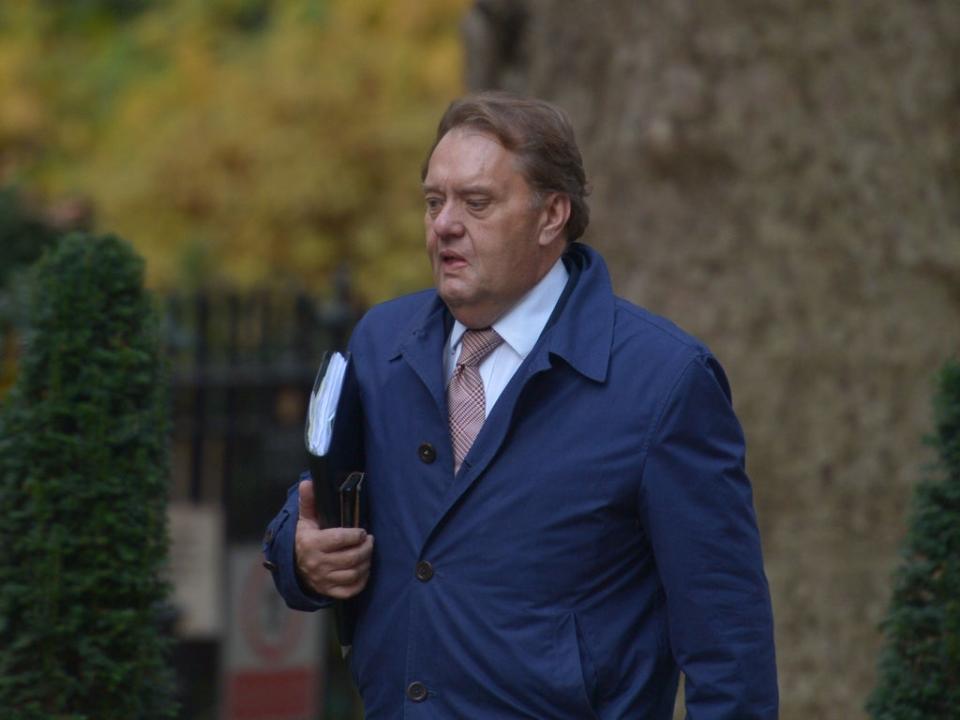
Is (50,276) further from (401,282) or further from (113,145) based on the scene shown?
(113,145)

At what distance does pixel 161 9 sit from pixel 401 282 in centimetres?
631

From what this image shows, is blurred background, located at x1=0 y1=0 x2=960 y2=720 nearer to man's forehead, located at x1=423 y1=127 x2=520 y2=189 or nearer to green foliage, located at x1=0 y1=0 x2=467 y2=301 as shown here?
man's forehead, located at x1=423 y1=127 x2=520 y2=189

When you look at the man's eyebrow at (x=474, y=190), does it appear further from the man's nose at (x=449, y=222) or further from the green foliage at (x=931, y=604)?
the green foliage at (x=931, y=604)

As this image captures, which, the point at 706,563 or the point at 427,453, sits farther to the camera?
the point at 427,453

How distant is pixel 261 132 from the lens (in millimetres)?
13211

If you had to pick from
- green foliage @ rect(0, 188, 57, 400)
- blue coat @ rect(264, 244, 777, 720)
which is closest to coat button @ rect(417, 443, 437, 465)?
blue coat @ rect(264, 244, 777, 720)

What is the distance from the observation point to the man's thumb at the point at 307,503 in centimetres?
316

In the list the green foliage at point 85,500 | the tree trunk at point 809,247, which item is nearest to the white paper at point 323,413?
the green foliage at point 85,500

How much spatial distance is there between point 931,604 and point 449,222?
1.44 m

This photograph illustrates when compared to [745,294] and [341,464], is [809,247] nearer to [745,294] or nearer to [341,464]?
[745,294]

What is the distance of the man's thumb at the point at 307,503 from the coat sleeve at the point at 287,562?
0.13 ft

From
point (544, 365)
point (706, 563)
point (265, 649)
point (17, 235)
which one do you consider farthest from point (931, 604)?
point (17, 235)

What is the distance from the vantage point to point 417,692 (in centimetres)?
302

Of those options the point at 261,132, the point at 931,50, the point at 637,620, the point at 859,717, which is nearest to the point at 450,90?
the point at 261,132
